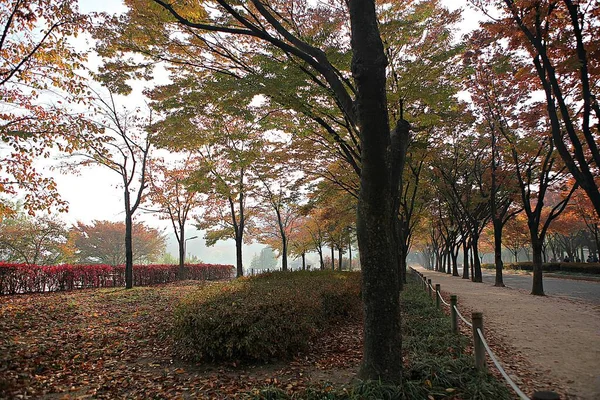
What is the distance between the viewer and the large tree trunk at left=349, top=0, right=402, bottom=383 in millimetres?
4227

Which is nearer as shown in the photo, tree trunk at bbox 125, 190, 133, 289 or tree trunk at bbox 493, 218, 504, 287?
tree trunk at bbox 125, 190, 133, 289

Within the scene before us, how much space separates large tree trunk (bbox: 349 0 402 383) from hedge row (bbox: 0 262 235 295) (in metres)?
14.7

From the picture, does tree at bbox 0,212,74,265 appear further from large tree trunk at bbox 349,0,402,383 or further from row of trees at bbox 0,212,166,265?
large tree trunk at bbox 349,0,402,383

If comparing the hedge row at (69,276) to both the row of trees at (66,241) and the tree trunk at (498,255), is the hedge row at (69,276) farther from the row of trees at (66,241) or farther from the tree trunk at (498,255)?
the tree trunk at (498,255)

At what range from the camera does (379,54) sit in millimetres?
4375

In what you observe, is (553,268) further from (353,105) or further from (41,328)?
(41,328)

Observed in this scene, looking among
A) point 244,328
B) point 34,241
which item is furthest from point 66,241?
point 244,328

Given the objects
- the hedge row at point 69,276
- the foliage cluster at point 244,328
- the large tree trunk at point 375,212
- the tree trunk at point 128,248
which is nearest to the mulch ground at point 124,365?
the foliage cluster at point 244,328

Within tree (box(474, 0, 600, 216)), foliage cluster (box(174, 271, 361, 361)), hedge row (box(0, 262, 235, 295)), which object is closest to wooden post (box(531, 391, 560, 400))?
foliage cluster (box(174, 271, 361, 361))

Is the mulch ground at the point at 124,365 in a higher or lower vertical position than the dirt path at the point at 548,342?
higher

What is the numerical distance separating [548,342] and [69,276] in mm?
18310

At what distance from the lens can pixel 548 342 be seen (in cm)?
647

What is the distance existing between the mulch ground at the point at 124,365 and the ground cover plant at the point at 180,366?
15mm

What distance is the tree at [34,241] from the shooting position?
87.9ft
